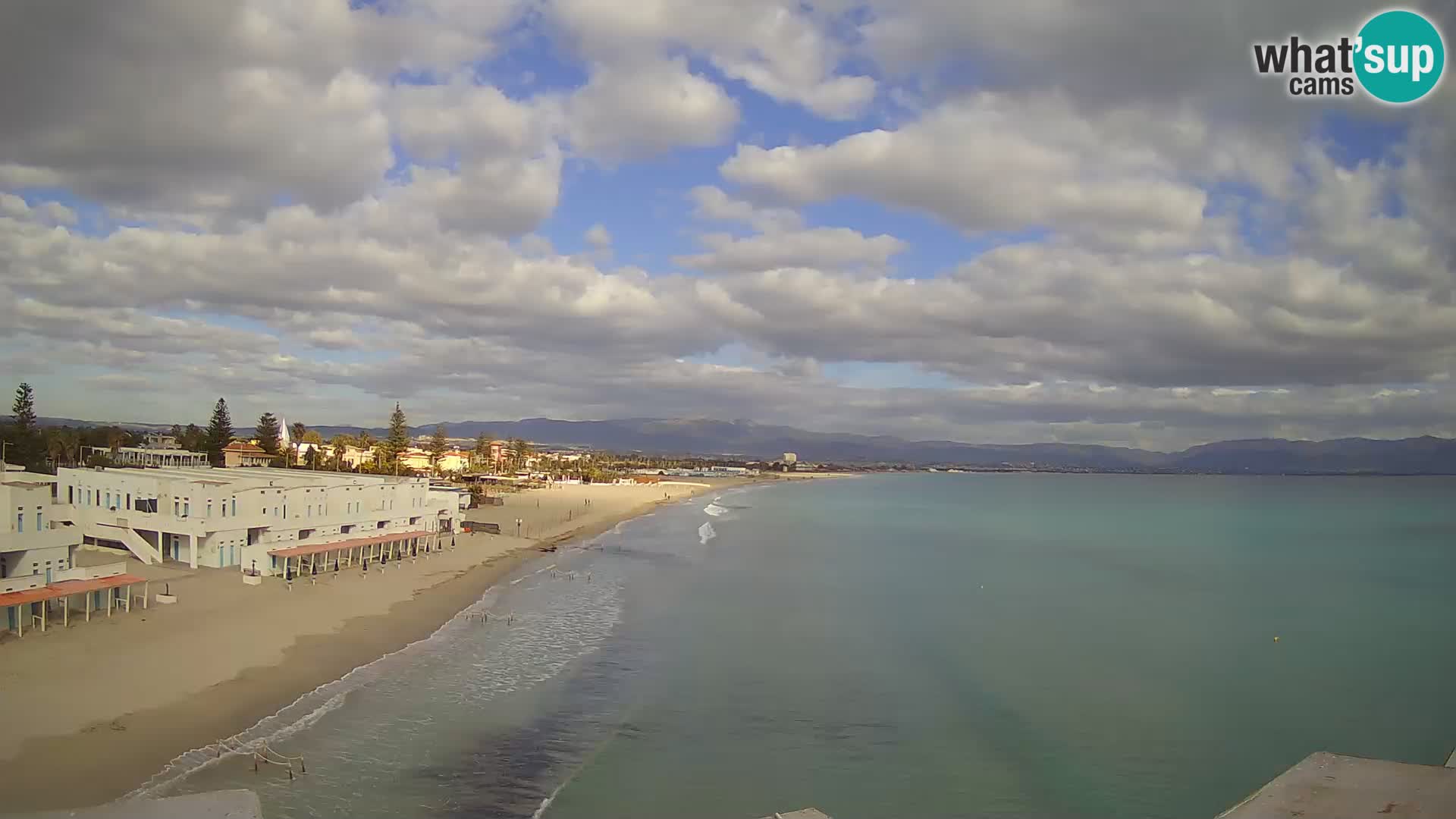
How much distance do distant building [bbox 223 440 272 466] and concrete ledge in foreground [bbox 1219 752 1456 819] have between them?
235 ft

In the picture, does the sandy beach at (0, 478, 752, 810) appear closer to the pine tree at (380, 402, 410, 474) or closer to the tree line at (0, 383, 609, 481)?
the tree line at (0, 383, 609, 481)

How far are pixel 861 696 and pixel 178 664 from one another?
50.7 ft

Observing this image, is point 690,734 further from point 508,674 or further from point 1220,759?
point 1220,759

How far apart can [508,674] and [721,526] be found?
4576cm

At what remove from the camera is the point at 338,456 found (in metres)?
85.5

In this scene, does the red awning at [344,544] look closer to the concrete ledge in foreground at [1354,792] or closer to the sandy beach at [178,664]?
the sandy beach at [178,664]

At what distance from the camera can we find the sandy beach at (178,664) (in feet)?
45.4

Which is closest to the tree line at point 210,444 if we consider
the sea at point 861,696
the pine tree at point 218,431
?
the pine tree at point 218,431

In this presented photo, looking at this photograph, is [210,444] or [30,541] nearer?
[30,541]

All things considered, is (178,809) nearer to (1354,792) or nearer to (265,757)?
(265,757)

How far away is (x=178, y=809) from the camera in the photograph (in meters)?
11.1

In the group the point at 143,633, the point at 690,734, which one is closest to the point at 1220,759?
the point at 690,734

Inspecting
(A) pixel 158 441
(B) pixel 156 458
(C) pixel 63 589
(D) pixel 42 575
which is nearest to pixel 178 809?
(C) pixel 63 589

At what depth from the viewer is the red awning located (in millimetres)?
30172
